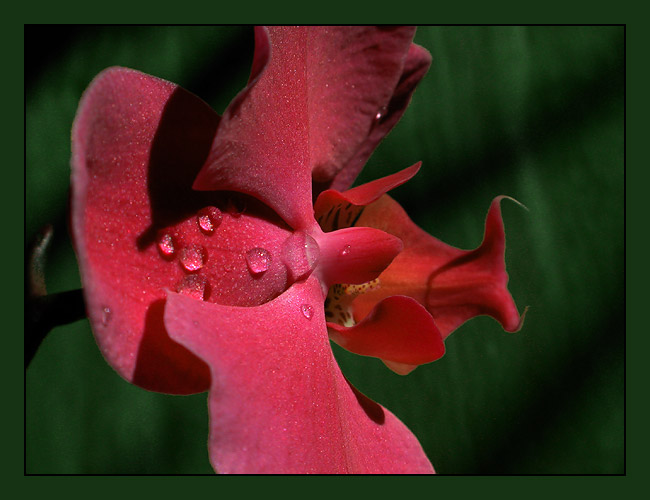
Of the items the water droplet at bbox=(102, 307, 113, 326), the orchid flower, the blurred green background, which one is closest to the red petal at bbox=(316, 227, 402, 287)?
the orchid flower

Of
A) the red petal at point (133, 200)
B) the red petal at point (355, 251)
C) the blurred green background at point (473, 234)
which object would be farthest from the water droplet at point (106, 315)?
the blurred green background at point (473, 234)

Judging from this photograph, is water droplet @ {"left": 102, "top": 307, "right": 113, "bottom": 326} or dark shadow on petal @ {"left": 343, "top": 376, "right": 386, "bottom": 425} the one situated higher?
water droplet @ {"left": 102, "top": 307, "right": 113, "bottom": 326}

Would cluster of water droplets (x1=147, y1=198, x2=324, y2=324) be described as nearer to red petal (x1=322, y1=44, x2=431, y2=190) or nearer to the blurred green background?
red petal (x1=322, y1=44, x2=431, y2=190)

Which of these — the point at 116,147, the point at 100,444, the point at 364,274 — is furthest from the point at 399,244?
the point at 100,444

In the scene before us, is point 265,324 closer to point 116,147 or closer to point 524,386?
point 116,147

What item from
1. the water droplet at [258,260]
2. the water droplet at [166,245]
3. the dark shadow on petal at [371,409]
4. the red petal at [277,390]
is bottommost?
the dark shadow on petal at [371,409]

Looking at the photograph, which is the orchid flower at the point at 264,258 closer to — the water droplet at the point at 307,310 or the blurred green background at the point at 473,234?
the water droplet at the point at 307,310

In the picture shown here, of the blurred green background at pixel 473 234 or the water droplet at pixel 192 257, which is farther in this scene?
the blurred green background at pixel 473 234
